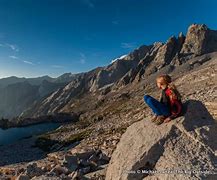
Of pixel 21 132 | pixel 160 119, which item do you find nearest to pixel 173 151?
pixel 160 119

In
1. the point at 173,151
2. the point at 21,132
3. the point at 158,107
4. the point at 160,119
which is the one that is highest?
the point at 158,107

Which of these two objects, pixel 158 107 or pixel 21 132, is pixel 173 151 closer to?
pixel 158 107

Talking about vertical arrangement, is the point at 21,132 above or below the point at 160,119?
below

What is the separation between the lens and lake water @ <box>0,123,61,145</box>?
86.2 meters

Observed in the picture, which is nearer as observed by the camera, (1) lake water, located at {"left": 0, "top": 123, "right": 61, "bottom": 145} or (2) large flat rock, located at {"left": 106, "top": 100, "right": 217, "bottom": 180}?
(2) large flat rock, located at {"left": 106, "top": 100, "right": 217, "bottom": 180}

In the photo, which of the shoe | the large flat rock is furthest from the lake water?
the shoe

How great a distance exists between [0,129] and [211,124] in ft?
313

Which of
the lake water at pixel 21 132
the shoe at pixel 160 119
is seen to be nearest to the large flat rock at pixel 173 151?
the shoe at pixel 160 119

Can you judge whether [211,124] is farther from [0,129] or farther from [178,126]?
[0,129]

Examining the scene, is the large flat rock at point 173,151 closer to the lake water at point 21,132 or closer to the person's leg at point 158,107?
the person's leg at point 158,107

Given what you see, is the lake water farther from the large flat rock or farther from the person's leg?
the person's leg

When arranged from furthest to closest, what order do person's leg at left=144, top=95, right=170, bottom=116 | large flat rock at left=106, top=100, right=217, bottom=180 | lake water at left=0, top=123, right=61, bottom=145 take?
lake water at left=0, top=123, right=61, bottom=145, person's leg at left=144, top=95, right=170, bottom=116, large flat rock at left=106, top=100, right=217, bottom=180

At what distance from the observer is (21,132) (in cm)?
9938

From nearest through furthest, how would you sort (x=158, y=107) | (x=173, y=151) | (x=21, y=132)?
(x=173, y=151)
(x=158, y=107)
(x=21, y=132)
